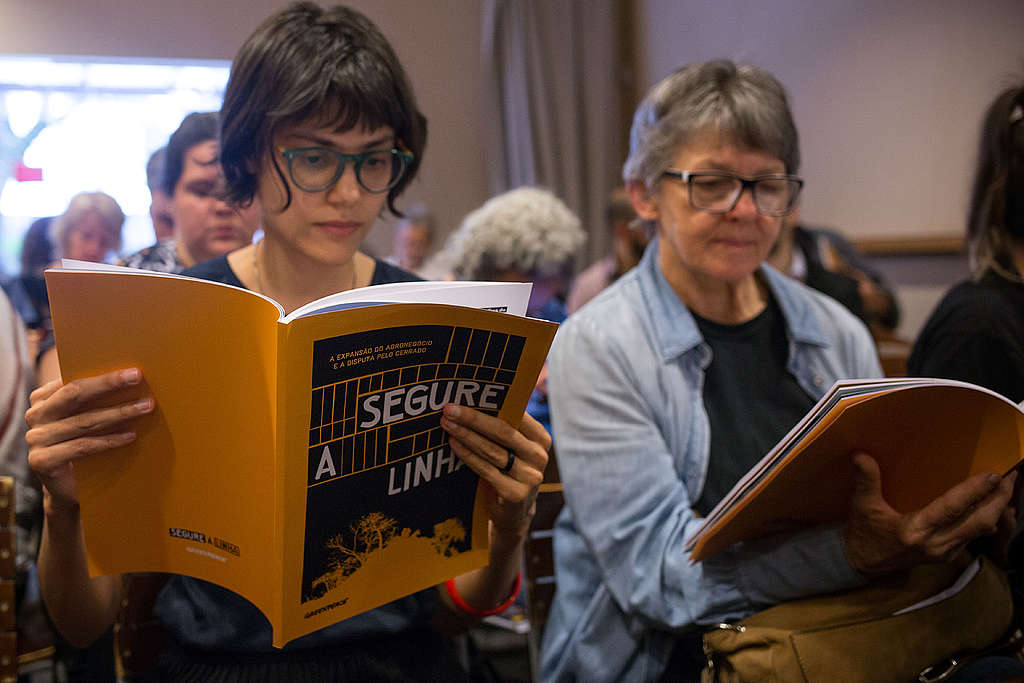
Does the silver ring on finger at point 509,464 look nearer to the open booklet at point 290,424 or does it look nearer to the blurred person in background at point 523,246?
the open booklet at point 290,424

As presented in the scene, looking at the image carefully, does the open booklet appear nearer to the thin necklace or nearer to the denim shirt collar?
the thin necklace

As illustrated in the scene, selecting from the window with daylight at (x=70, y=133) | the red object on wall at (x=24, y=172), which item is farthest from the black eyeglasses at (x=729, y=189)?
the red object on wall at (x=24, y=172)

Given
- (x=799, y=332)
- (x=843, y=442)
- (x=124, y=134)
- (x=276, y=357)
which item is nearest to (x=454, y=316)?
(x=276, y=357)

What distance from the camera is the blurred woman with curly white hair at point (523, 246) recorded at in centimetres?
251

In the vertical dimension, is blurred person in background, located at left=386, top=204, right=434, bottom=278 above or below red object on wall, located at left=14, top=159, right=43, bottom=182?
below

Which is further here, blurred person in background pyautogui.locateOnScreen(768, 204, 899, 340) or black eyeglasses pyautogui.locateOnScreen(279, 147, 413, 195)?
blurred person in background pyautogui.locateOnScreen(768, 204, 899, 340)

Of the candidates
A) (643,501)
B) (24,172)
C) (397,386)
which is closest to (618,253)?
(643,501)

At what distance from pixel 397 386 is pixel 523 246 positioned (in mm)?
1742

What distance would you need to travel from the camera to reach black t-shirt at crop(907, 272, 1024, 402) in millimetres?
1357

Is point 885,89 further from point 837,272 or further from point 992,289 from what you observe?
point 992,289

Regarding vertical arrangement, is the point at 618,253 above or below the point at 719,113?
below

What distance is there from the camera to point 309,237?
1.15 meters

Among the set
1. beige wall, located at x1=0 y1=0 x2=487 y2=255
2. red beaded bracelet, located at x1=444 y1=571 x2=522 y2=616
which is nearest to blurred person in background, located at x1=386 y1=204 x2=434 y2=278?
beige wall, located at x1=0 y1=0 x2=487 y2=255

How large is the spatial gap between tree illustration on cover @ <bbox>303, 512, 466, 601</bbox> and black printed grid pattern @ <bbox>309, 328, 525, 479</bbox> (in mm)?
79
